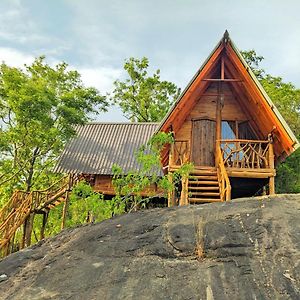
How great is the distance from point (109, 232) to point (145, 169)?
453 cm

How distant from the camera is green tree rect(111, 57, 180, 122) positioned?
2961cm

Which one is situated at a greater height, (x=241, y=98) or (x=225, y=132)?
(x=241, y=98)

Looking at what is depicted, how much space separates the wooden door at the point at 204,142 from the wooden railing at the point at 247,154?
2.16 ft

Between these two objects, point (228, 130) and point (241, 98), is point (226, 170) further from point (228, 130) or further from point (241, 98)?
point (241, 98)

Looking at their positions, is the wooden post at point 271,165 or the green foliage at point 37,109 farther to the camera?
the green foliage at point 37,109

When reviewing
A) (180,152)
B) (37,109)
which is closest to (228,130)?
(180,152)

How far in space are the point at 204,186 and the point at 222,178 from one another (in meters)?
1.00

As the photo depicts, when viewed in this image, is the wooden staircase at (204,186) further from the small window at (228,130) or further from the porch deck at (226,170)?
the small window at (228,130)

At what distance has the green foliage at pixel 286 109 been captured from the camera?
19.0 m

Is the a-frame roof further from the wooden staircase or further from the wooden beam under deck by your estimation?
the wooden staircase

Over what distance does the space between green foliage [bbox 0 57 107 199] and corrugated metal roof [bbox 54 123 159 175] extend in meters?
1.09

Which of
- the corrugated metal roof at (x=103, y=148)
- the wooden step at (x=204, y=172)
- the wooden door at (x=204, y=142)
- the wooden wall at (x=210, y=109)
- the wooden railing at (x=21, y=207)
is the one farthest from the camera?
the corrugated metal roof at (x=103, y=148)

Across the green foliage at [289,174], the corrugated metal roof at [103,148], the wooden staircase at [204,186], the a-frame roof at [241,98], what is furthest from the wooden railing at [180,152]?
the green foliage at [289,174]

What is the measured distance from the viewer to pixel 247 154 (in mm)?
13703
